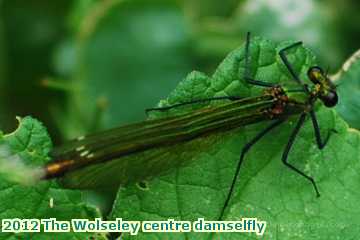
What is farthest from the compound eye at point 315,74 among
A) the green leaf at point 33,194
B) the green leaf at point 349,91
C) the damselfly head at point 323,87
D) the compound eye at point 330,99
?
the green leaf at point 33,194

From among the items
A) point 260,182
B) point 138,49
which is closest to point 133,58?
point 138,49

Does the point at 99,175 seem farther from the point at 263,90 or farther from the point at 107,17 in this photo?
the point at 107,17

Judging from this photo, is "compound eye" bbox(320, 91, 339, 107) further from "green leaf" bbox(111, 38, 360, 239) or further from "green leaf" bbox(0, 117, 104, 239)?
"green leaf" bbox(0, 117, 104, 239)

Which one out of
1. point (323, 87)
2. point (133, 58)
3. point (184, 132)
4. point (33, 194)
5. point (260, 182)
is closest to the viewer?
point (33, 194)

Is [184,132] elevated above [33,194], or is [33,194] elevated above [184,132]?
[184,132]

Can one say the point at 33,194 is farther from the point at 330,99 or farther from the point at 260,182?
the point at 330,99

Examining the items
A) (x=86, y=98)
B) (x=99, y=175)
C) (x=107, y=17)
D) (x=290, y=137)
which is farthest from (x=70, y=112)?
(x=290, y=137)

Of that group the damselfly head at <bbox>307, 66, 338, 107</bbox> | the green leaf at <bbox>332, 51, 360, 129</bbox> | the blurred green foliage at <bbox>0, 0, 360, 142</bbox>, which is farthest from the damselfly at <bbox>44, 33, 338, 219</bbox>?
the blurred green foliage at <bbox>0, 0, 360, 142</bbox>
